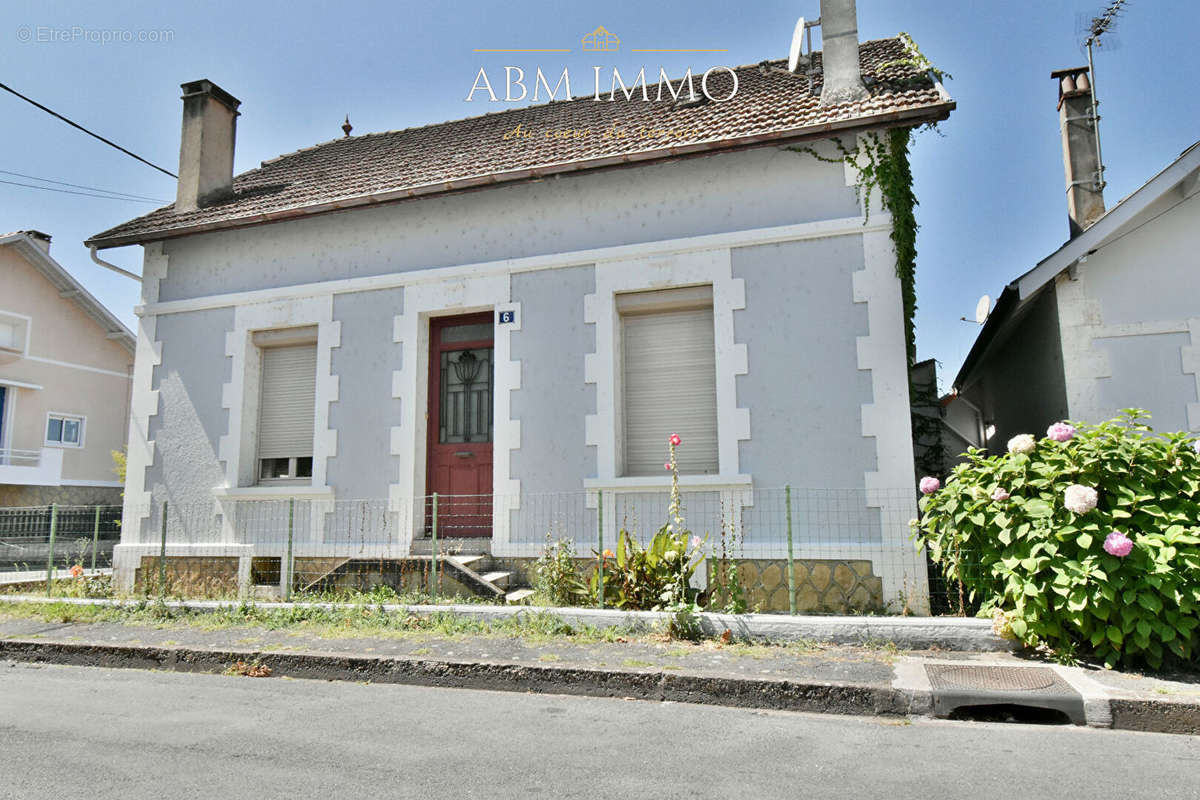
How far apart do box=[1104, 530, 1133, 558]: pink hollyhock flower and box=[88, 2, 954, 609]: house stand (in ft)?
6.66

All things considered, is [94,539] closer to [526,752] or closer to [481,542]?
[481,542]

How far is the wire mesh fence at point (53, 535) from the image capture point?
380 inches

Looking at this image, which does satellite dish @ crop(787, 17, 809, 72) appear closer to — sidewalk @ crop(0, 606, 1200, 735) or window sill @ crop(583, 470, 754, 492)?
window sill @ crop(583, 470, 754, 492)

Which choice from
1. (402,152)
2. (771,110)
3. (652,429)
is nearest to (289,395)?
(402,152)

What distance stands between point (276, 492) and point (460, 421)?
7.27 ft

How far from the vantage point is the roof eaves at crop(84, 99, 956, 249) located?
730 centimetres

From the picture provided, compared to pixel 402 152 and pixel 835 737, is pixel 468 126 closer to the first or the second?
pixel 402 152

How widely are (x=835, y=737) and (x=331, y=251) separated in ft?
25.1

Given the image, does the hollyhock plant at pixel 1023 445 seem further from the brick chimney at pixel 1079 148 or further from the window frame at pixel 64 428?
the window frame at pixel 64 428

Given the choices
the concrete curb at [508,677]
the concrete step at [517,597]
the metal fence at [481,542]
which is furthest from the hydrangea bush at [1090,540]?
the concrete step at [517,597]

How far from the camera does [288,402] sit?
972 centimetres

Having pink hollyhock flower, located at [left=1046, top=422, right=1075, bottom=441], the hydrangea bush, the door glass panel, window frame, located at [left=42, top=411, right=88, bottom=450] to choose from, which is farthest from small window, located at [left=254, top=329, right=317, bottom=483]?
window frame, located at [left=42, top=411, right=88, bottom=450]

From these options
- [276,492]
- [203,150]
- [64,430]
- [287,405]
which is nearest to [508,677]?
[276,492]

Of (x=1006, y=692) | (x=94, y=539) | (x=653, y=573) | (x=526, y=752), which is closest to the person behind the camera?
(x=526, y=752)
